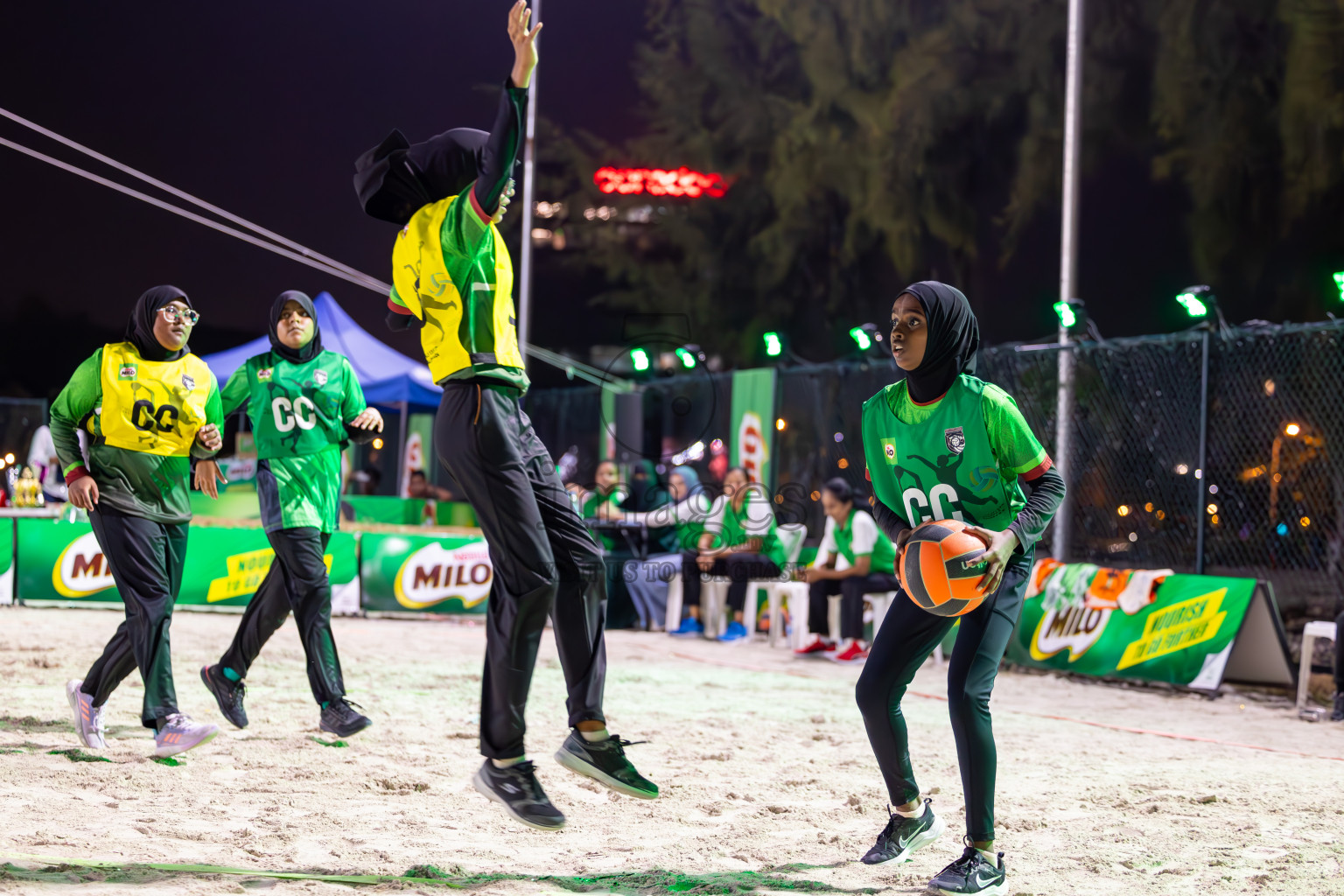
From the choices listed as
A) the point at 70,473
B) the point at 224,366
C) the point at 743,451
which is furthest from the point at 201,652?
the point at 224,366

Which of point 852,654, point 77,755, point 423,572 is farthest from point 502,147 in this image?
point 423,572

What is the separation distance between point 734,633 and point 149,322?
26.1 ft

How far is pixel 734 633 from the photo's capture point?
12.8m

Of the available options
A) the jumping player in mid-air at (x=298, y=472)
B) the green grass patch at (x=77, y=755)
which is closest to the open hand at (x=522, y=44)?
the jumping player in mid-air at (x=298, y=472)

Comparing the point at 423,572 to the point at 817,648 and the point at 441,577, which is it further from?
the point at 817,648

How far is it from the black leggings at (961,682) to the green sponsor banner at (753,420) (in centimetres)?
976

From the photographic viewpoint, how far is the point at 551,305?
27891 millimetres

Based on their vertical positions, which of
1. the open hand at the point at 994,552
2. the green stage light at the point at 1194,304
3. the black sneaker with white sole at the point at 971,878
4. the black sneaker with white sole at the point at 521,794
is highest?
the green stage light at the point at 1194,304

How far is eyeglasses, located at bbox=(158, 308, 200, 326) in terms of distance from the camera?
591cm

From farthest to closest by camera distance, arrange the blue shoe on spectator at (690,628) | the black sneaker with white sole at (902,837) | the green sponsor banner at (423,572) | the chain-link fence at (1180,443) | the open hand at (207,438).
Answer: the green sponsor banner at (423,572) < the blue shoe on spectator at (690,628) < the chain-link fence at (1180,443) < the open hand at (207,438) < the black sneaker with white sole at (902,837)

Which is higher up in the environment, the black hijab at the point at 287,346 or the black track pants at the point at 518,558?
the black hijab at the point at 287,346

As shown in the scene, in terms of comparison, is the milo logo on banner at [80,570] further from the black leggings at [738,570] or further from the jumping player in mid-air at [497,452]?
the jumping player in mid-air at [497,452]

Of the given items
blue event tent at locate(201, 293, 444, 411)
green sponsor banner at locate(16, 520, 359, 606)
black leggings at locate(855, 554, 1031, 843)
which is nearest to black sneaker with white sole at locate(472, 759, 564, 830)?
black leggings at locate(855, 554, 1031, 843)

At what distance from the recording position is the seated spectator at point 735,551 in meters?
12.8
